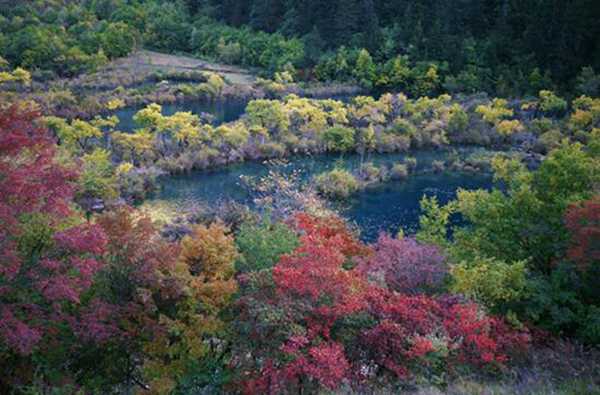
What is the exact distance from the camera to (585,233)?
42.8 ft

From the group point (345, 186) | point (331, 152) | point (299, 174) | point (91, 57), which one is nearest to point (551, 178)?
point (345, 186)

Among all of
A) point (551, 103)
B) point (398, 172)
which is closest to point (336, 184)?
point (398, 172)

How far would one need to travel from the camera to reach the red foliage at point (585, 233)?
1305cm

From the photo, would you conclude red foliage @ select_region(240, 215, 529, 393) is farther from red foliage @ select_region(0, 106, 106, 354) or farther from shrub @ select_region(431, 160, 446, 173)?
shrub @ select_region(431, 160, 446, 173)

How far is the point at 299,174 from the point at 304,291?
27219 mm

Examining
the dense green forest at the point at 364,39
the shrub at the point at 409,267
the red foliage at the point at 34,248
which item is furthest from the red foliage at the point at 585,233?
the dense green forest at the point at 364,39

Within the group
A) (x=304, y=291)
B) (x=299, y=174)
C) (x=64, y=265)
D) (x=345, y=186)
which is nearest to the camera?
(x=64, y=265)

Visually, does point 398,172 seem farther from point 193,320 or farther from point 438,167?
point 193,320

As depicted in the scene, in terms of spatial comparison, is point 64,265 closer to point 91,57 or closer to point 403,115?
point 403,115

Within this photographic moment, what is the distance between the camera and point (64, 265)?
10375 mm

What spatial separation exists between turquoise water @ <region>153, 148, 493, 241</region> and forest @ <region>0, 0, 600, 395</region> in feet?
0.68

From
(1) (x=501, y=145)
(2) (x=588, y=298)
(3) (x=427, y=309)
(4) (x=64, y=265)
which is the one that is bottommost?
(1) (x=501, y=145)

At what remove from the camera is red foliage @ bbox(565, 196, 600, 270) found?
514 inches

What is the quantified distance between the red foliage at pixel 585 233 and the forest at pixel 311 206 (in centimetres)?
6
